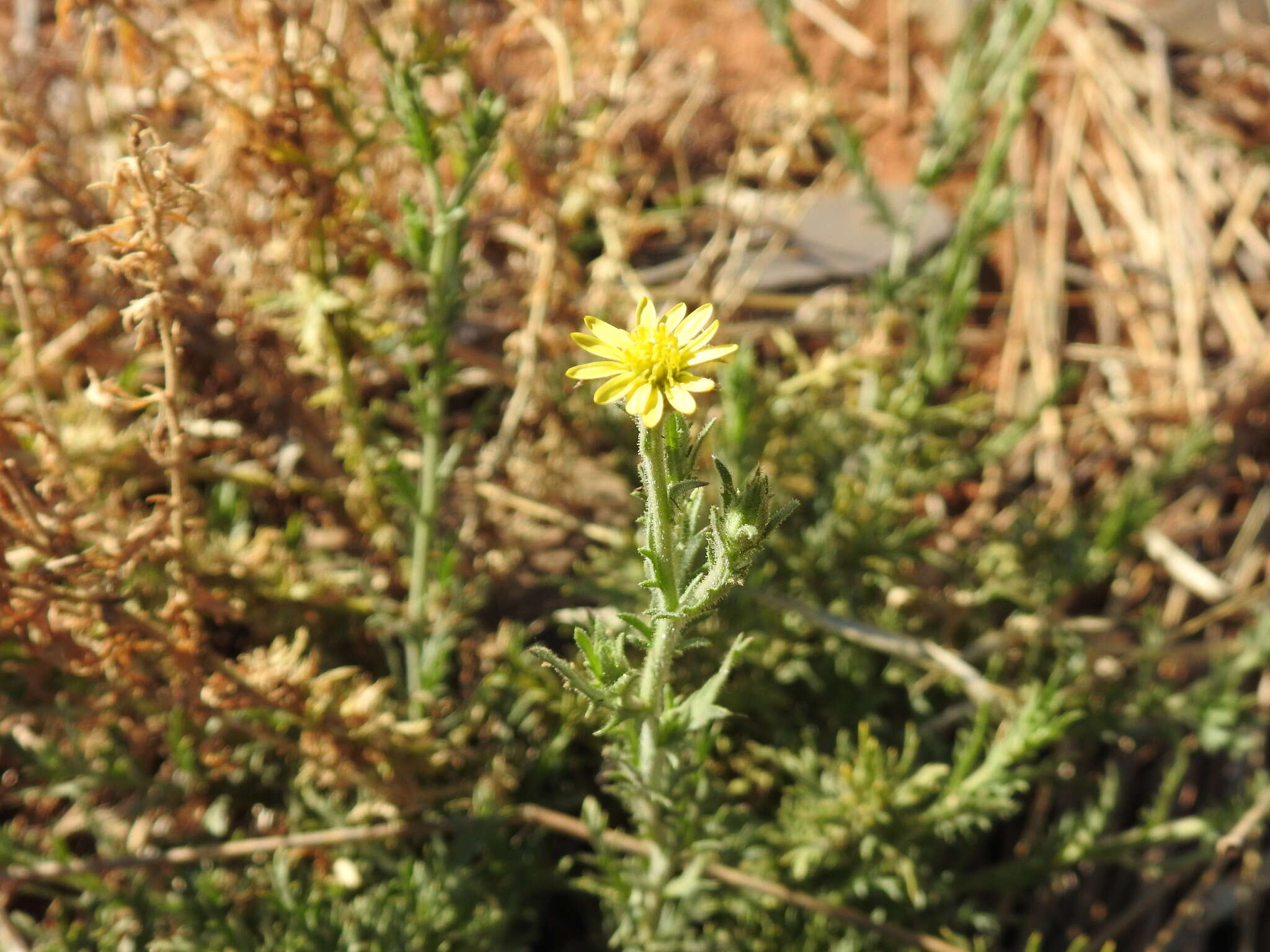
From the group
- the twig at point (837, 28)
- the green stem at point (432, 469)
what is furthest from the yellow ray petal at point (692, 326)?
the twig at point (837, 28)

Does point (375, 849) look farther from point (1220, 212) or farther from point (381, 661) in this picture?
point (1220, 212)

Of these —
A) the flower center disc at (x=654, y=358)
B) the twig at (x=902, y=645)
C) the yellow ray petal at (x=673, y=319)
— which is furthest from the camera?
the twig at (x=902, y=645)

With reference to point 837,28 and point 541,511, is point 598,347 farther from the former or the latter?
point 837,28

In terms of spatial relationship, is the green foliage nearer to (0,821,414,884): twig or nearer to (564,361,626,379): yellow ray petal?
(0,821,414,884): twig

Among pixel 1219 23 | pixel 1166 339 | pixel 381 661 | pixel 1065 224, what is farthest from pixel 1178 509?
pixel 381 661

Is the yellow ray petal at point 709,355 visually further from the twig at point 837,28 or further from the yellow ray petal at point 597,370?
the twig at point 837,28
